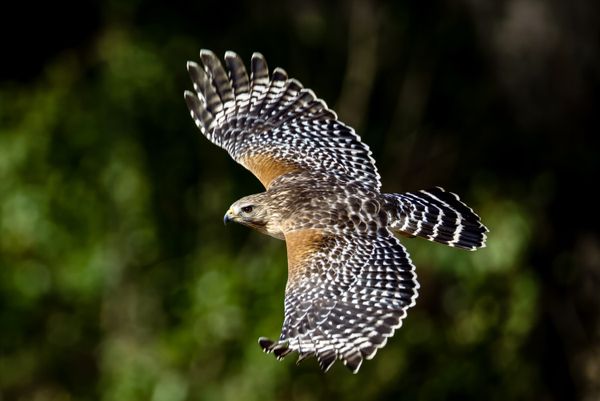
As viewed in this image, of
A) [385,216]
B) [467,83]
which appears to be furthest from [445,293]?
[385,216]

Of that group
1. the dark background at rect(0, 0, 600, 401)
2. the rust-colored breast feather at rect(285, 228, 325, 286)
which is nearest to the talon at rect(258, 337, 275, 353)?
the rust-colored breast feather at rect(285, 228, 325, 286)

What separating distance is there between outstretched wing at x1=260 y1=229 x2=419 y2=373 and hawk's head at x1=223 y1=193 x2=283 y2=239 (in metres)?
0.27

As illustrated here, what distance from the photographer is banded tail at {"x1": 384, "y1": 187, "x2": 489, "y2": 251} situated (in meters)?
7.73

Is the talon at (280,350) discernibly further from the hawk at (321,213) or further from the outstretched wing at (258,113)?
the outstretched wing at (258,113)

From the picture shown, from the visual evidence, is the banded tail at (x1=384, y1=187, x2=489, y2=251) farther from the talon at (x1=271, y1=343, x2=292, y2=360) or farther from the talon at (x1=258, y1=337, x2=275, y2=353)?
the talon at (x1=258, y1=337, x2=275, y2=353)

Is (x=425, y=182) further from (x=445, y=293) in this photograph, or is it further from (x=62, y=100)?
(x=62, y=100)

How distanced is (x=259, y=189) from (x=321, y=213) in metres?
5.21

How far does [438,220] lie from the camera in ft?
25.9

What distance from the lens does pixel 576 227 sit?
12.1 metres

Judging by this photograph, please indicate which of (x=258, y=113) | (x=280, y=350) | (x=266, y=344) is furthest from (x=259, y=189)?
(x=266, y=344)

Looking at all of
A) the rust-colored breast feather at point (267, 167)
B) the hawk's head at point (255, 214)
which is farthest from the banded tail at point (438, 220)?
the rust-colored breast feather at point (267, 167)

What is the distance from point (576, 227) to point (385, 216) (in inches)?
188

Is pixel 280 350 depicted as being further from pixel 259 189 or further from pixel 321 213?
pixel 259 189

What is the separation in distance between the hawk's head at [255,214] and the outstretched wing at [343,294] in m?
A: 0.27
